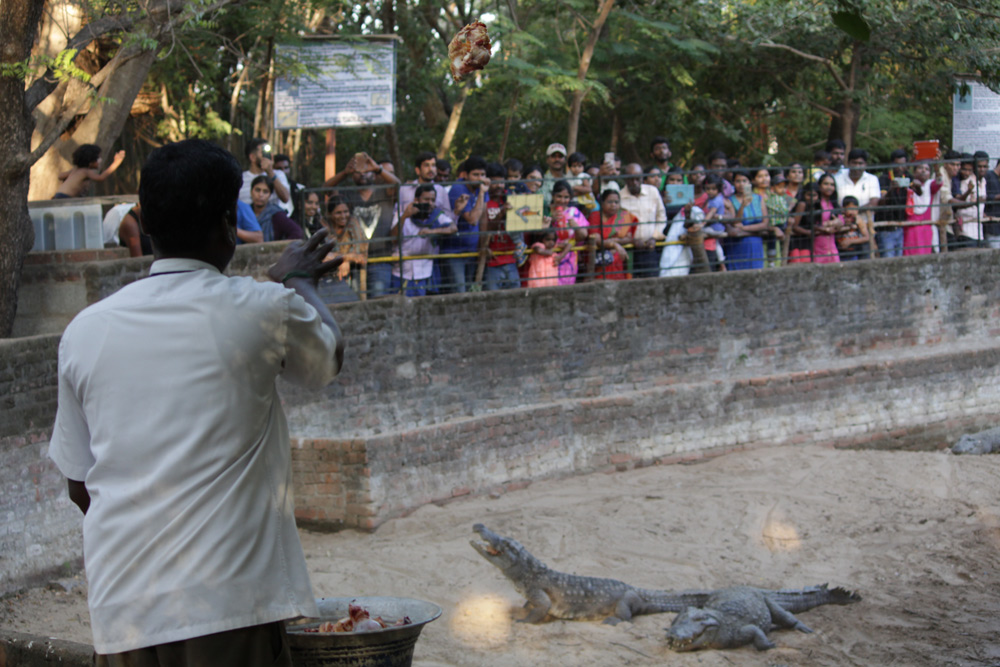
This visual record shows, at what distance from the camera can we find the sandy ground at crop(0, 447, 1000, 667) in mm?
6141

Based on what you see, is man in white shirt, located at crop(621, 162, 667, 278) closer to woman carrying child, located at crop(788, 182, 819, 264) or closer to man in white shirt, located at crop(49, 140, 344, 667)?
woman carrying child, located at crop(788, 182, 819, 264)

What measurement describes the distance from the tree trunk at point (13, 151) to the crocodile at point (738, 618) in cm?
485

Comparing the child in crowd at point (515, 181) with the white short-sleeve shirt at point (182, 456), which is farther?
the child in crowd at point (515, 181)

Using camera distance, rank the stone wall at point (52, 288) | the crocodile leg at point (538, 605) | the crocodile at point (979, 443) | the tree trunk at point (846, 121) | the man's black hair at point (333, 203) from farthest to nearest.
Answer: the tree trunk at point (846, 121) < the crocodile at point (979, 443) < the man's black hair at point (333, 203) < the stone wall at point (52, 288) < the crocodile leg at point (538, 605)

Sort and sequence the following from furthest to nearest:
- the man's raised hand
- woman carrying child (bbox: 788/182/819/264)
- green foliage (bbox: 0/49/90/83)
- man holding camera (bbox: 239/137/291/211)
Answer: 1. woman carrying child (bbox: 788/182/819/264)
2. man holding camera (bbox: 239/137/291/211)
3. green foliage (bbox: 0/49/90/83)
4. the man's raised hand

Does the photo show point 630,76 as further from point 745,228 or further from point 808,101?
point 745,228

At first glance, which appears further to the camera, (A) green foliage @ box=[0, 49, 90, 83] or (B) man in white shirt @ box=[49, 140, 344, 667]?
(A) green foliage @ box=[0, 49, 90, 83]

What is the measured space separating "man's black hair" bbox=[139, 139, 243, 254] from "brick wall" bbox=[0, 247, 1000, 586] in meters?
4.42

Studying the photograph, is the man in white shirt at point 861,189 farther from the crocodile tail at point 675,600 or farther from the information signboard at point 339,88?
the crocodile tail at point 675,600

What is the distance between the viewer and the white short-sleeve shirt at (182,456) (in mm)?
2016

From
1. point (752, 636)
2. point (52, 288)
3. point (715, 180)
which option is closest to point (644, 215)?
point (715, 180)

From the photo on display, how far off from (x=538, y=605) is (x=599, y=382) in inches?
130

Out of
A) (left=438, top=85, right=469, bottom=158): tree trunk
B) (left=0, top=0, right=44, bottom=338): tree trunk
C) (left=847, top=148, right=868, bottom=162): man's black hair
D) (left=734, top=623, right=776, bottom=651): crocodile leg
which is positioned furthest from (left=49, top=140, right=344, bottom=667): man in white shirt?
(left=847, top=148, right=868, bottom=162): man's black hair

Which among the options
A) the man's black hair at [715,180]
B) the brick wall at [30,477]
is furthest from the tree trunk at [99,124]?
the man's black hair at [715,180]
